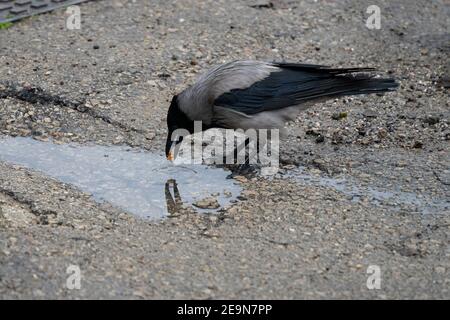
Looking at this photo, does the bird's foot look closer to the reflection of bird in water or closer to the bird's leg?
the bird's leg

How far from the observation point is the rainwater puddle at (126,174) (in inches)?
231

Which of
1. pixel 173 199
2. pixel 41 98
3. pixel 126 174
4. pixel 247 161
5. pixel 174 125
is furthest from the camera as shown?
pixel 41 98

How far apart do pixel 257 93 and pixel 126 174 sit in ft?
3.97

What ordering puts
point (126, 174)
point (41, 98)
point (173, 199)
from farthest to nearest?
point (41, 98)
point (126, 174)
point (173, 199)

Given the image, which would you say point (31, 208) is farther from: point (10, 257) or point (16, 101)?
point (16, 101)

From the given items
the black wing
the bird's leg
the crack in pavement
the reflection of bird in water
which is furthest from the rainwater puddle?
the black wing

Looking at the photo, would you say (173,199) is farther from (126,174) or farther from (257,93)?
(257,93)

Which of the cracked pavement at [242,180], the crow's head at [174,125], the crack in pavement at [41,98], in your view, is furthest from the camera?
the crack in pavement at [41,98]

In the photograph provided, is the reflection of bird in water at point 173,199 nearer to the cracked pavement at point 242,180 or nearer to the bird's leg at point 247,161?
the cracked pavement at point 242,180

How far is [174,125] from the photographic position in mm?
6375

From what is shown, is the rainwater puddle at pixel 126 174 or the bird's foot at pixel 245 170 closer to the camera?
the rainwater puddle at pixel 126 174

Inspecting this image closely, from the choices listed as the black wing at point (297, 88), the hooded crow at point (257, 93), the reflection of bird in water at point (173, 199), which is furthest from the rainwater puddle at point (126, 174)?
the black wing at point (297, 88)

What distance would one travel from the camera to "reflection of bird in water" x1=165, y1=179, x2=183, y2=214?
5.79m

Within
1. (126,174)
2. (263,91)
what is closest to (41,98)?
(126,174)
